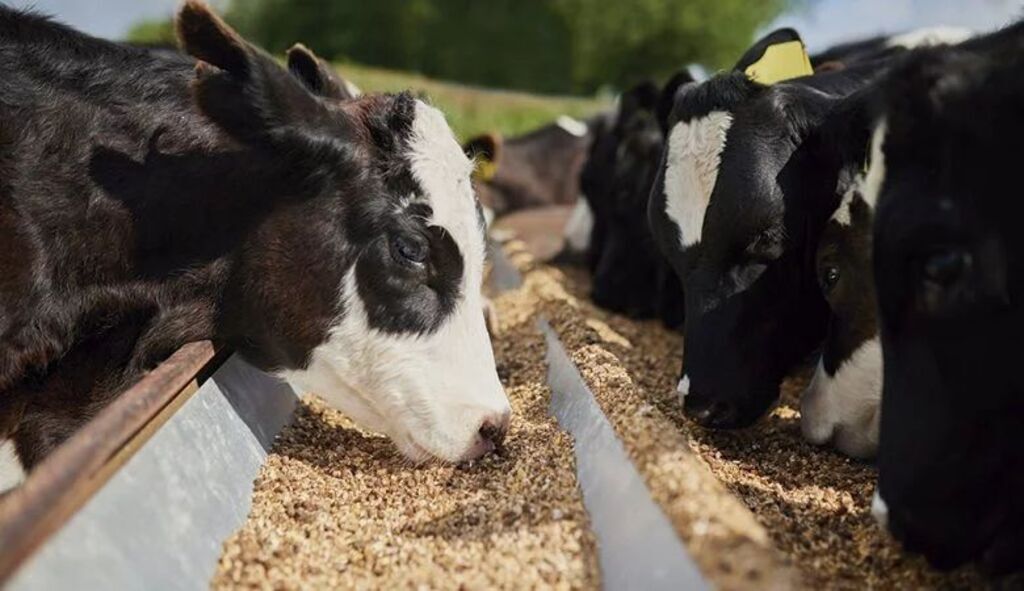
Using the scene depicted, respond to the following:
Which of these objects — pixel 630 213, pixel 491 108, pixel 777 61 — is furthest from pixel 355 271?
pixel 491 108

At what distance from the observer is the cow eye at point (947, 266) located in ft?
7.63

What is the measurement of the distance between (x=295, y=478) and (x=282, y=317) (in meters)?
0.51

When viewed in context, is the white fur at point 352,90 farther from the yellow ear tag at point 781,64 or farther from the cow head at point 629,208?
the cow head at point 629,208

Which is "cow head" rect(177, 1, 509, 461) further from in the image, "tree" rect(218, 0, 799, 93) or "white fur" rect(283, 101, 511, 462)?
"tree" rect(218, 0, 799, 93)

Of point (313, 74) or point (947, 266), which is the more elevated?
point (947, 266)

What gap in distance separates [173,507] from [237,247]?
3.74ft

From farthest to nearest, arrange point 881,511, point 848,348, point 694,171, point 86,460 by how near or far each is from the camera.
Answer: point 694,171, point 848,348, point 881,511, point 86,460

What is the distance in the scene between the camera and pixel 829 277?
371cm

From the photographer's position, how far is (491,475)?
3.20 metres

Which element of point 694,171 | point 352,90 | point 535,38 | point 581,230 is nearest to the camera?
point 694,171

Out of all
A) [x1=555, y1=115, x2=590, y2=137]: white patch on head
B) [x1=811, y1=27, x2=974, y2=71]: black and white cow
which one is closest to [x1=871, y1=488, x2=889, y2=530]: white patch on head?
[x1=811, y1=27, x2=974, y2=71]: black and white cow

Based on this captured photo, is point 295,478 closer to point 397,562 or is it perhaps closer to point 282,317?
point 282,317

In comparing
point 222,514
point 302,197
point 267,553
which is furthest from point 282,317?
point 267,553

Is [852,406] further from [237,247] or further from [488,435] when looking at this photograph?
[237,247]
